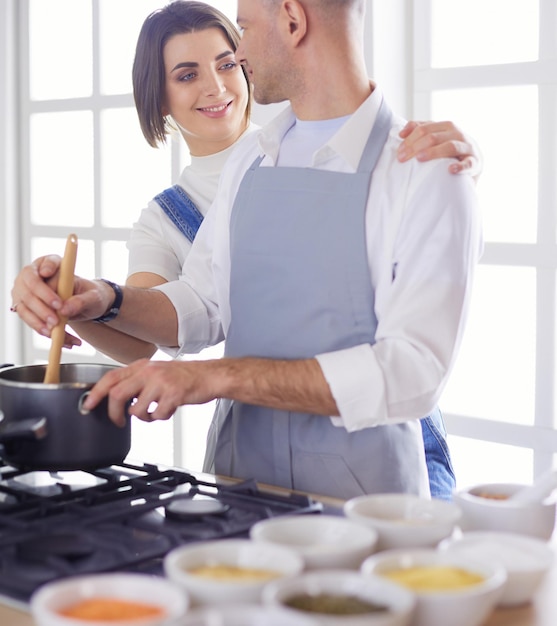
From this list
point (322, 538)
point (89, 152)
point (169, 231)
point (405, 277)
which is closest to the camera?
point (322, 538)

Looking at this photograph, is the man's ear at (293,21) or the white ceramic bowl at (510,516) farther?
the man's ear at (293,21)

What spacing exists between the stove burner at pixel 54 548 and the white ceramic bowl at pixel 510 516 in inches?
17.9

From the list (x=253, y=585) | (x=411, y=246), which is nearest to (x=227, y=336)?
(x=411, y=246)

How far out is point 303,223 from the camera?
180cm

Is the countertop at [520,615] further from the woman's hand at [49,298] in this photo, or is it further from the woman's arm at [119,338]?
the woman's arm at [119,338]

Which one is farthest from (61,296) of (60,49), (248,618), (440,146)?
(60,49)

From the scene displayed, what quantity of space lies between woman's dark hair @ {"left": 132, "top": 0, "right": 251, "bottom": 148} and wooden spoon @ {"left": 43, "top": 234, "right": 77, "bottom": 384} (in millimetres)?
1005

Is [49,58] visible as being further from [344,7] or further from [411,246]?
[411,246]

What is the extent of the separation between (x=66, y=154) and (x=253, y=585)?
342 centimetres

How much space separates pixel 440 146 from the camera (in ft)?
5.71

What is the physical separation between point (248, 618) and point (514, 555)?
38cm

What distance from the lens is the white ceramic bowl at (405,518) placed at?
1172 mm

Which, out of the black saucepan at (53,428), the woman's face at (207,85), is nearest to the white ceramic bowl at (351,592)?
the black saucepan at (53,428)

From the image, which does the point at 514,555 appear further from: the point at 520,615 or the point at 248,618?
the point at 248,618
